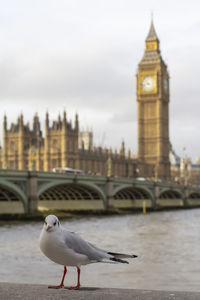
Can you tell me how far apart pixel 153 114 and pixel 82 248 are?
11985 cm

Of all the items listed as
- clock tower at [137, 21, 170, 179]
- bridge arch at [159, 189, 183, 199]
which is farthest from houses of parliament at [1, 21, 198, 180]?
bridge arch at [159, 189, 183, 199]

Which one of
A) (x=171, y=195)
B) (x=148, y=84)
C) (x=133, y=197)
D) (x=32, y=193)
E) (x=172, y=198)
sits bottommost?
(x=172, y=198)

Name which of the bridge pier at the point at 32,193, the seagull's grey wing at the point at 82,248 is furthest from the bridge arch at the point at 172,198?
the seagull's grey wing at the point at 82,248

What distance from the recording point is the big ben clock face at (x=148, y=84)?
124381mm

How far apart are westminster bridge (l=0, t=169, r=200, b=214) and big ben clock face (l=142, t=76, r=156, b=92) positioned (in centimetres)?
4521

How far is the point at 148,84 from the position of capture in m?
125

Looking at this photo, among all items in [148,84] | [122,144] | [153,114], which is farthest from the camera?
[153,114]

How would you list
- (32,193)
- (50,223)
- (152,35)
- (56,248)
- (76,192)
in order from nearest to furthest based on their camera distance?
(50,223) < (56,248) < (32,193) < (76,192) < (152,35)

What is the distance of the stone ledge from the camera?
19.6 ft

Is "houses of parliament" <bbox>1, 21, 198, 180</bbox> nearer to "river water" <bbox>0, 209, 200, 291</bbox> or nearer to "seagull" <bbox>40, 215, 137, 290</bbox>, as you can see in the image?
"river water" <bbox>0, 209, 200, 291</bbox>

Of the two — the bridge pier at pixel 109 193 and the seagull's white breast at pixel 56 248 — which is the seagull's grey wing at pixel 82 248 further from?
the bridge pier at pixel 109 193

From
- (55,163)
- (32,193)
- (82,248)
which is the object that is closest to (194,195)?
(55,163)

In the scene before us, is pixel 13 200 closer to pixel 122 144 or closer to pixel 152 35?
pixel 122 144

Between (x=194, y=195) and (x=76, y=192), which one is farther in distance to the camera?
(x=194, y=195)
